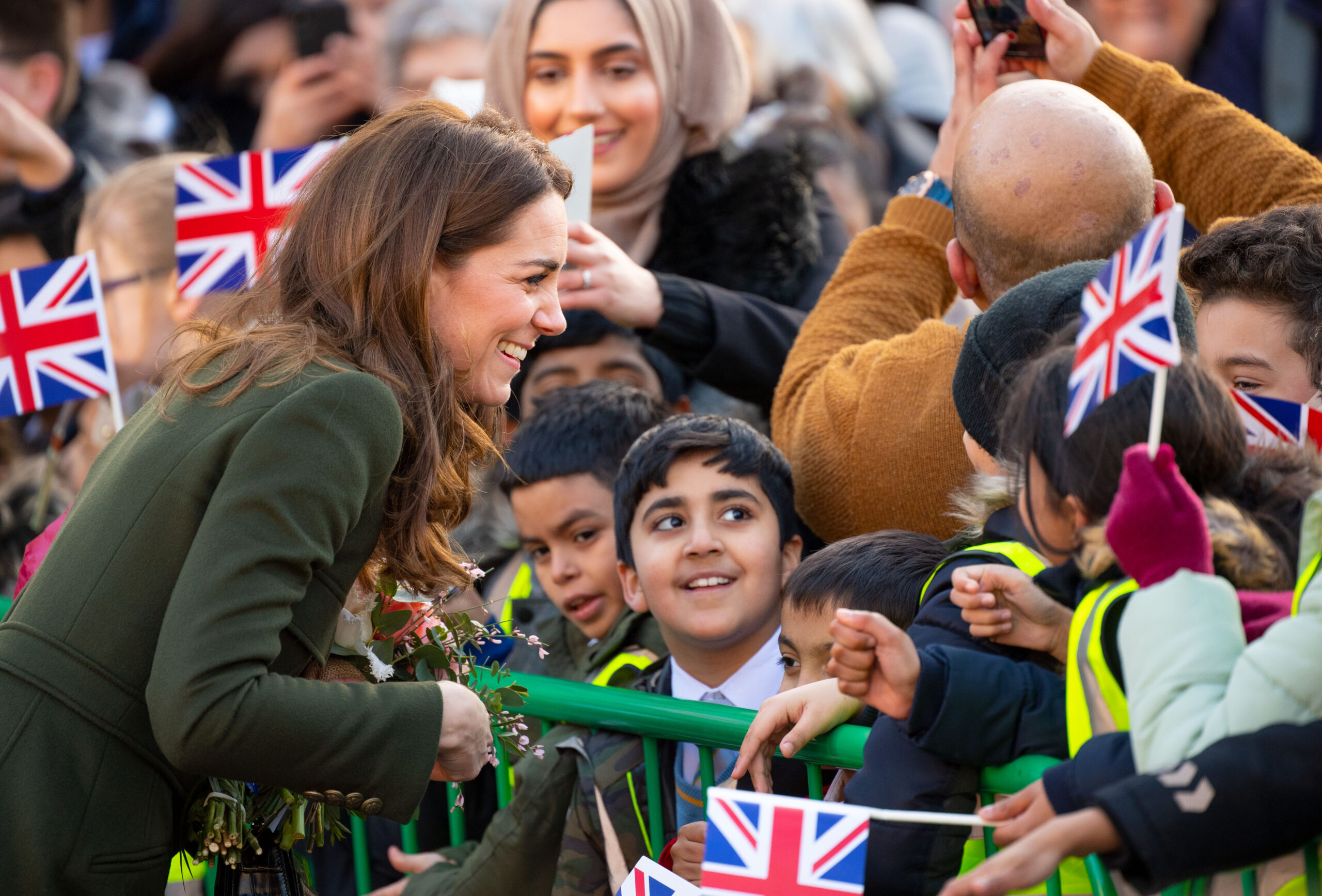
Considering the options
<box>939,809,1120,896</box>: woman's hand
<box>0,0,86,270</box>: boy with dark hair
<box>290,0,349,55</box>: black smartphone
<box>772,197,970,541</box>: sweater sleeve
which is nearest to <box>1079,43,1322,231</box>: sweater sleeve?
<box>772,197,970,541</box>: sweater sleeve

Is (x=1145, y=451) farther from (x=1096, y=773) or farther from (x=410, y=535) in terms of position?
(x=410, y=535)

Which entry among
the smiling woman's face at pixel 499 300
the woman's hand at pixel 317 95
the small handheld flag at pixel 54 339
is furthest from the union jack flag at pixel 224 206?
the woman's hand at pixel 317 95

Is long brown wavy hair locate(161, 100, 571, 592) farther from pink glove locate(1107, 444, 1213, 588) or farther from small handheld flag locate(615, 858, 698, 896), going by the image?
pink glove locate(1107, 444, 1213, 588)

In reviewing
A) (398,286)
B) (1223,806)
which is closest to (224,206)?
(398,286)

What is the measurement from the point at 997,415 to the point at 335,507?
1.02 metres

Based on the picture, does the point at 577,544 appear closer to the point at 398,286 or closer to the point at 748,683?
the point at 748,683

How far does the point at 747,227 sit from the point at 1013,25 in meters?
1.06

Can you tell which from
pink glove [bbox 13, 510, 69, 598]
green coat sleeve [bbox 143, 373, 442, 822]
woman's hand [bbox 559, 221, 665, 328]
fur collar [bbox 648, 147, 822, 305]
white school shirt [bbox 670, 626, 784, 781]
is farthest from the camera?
fur collar [bbox 648, 147, 822, 305]

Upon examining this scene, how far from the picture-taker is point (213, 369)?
2123mm

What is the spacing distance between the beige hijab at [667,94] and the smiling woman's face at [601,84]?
0.05 m

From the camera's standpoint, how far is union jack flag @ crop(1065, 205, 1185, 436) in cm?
165

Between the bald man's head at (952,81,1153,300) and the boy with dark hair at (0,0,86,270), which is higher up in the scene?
the boy with dark hair at (0,0,86,270)

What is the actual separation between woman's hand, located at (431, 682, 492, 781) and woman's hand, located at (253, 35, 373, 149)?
201 inches

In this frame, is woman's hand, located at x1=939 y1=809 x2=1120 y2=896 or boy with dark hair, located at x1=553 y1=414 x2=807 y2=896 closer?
woman's hand, located at x1=939 y1=809 x2=1120 y2=896
